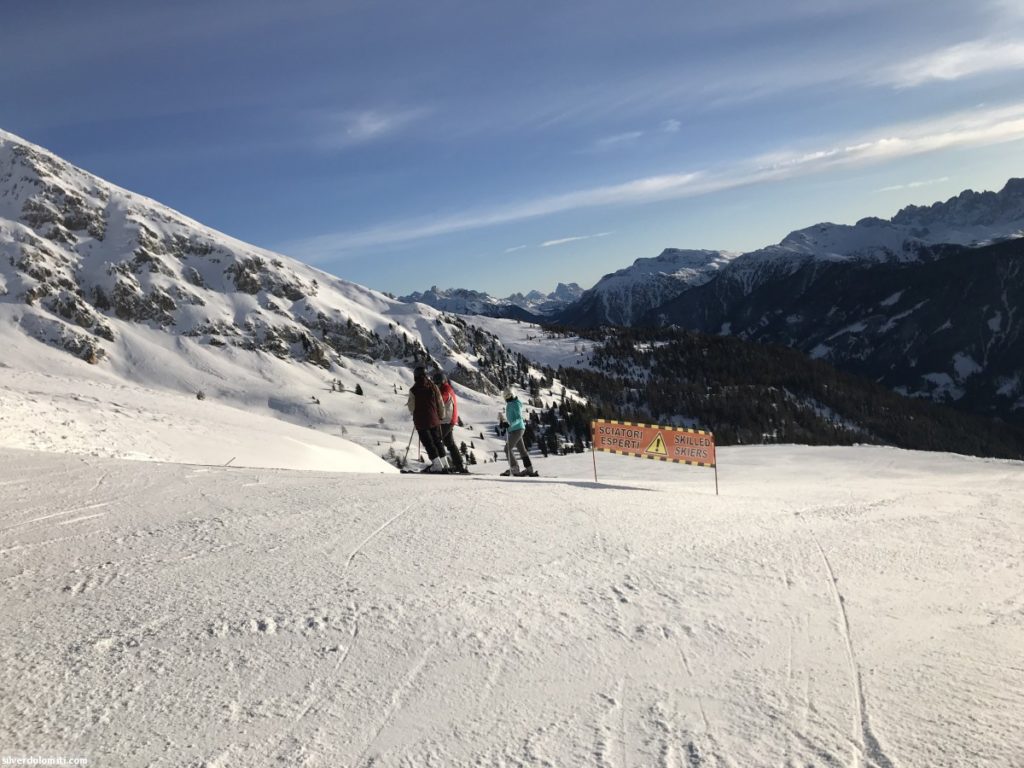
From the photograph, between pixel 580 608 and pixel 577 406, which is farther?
pixel 577 406

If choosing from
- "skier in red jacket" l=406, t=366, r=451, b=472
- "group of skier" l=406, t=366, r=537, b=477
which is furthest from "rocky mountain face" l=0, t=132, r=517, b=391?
"skier in red jacket" l=406, t=366, r=451, b=472

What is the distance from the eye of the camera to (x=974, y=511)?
12.1m

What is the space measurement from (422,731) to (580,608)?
92.0 inches

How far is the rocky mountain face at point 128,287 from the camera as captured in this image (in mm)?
154625

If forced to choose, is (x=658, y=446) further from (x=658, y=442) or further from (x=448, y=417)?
(x=448, y=417)

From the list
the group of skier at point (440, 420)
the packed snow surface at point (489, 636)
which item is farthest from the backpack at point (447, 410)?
the packed snow surface at point (489, 636)

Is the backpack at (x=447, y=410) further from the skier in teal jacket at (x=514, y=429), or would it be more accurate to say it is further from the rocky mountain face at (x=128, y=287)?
→ the rocky mountain face at (x=128, y=287)

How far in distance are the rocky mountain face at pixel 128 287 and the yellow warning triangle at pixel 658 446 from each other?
162 meters

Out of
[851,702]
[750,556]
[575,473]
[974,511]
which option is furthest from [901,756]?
[575,473]

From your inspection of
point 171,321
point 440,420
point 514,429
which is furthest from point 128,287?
point 440,420

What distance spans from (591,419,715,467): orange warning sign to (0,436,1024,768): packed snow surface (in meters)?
7.58

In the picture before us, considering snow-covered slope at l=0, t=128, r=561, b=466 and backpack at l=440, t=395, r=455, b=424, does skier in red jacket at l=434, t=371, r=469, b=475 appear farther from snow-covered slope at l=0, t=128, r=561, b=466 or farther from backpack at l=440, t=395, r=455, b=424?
snow-covered slope at l=0, t=128, r=561, b=466

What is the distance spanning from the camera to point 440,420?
15688 mm

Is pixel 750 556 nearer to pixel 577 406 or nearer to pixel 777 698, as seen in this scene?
pixel 777 698
